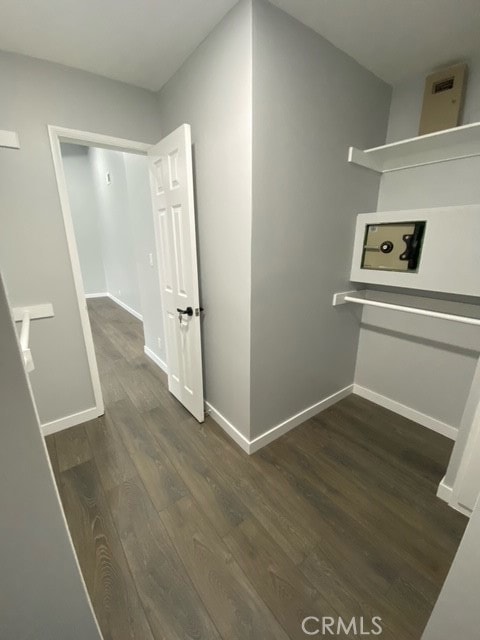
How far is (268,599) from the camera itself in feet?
3.67

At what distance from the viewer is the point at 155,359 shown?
3.17 meters

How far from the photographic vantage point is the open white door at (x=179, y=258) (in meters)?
1.71

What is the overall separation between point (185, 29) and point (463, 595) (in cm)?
253

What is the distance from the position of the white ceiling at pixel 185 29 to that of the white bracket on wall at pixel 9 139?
439 millimetres

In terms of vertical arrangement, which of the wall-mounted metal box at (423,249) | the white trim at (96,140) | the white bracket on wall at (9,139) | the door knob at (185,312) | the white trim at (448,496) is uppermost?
the white trim at (96,140)

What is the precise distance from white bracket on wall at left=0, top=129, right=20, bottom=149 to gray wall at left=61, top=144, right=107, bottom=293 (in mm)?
4925

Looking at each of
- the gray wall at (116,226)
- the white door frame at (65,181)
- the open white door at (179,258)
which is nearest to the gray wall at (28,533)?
the open white door at (179,258)

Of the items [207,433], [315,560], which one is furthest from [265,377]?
[315,560]

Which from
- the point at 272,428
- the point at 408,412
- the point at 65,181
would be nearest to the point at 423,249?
the point at 408,412

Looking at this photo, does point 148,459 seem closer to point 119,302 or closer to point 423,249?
point 423,249

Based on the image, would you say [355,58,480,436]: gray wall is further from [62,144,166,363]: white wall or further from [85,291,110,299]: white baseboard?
[85,291,110,299]: white baseboard

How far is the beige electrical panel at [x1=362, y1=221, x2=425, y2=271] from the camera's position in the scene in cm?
174

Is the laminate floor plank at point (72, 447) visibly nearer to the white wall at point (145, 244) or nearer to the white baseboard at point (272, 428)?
the white baseboard at point (272, 428)

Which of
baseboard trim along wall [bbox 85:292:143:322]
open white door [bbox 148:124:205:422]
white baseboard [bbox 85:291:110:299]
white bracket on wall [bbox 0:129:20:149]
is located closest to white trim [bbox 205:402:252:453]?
open white door [bbox 148:124:205:422]
